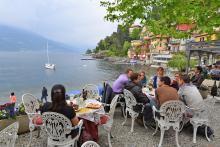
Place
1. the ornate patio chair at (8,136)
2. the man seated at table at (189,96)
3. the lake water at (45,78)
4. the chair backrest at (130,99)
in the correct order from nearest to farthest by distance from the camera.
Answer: the ornate patio chair at (8,136) → the man seated at table at (189,96) → the chair backrest at (130,99) → the lake water at (45,78)

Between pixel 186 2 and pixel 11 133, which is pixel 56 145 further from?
pixel 186 2

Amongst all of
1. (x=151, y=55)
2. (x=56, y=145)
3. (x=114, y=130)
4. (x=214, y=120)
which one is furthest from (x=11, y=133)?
(x=151, y=55)

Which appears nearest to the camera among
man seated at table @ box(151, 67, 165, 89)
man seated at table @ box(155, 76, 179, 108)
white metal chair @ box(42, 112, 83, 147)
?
white metal chair @ box(42, 112, 83, 147)

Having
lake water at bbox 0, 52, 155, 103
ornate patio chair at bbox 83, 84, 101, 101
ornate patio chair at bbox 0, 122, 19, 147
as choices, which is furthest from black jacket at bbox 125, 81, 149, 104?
lake water at bbox 0, 52, 155, 103

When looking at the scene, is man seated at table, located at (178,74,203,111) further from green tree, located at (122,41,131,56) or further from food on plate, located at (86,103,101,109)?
green tree, located at (122,41,131,56)

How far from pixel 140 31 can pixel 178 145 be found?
5.00 metres

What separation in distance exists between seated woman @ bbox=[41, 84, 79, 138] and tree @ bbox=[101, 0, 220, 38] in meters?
3.86

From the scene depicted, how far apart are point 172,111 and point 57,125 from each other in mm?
2453

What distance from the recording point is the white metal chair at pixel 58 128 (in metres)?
3.97

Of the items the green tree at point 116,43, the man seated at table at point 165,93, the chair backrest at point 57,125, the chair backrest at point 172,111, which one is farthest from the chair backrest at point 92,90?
the green tree at point 116,43

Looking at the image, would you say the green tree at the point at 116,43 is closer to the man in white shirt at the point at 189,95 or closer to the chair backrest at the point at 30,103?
the man in white shirt at the point at 189,95

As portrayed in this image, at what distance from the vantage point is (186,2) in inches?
257

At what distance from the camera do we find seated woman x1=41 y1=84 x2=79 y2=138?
152 inches

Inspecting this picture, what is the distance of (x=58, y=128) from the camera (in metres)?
4.04
